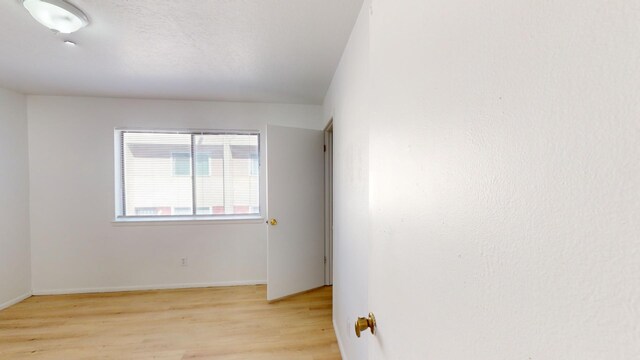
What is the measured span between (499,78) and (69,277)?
419 cm

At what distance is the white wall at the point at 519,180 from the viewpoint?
21cm

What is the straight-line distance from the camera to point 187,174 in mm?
3096

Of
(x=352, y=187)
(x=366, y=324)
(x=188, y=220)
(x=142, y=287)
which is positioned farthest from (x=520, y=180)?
(x=142, y=287)

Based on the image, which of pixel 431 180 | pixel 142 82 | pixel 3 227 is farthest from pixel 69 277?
pixel 431 180

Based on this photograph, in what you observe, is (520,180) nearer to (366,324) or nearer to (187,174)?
(366,324)

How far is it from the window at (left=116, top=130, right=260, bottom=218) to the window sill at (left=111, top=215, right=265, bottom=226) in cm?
5

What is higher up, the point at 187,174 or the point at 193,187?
the point at 187,174

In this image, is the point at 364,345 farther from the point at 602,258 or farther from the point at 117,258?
the point at 117,258

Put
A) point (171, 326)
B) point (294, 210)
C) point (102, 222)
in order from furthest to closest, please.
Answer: point (102, 222), point (294, 210), point (171, 326)

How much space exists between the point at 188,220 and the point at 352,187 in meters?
2.33

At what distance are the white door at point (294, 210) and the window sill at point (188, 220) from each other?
1.81 ft

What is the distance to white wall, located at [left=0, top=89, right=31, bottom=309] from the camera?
255 cm

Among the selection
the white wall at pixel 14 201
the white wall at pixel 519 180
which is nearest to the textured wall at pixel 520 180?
the white wall at pixel 519 180

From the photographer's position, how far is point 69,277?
287 centimetres
